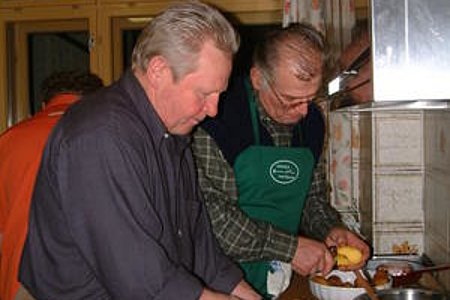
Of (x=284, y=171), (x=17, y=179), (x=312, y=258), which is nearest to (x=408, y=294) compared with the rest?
(x=312, y=258)

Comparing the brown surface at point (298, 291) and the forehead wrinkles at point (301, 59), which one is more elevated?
the forehead wrinkles at point (301, 59)

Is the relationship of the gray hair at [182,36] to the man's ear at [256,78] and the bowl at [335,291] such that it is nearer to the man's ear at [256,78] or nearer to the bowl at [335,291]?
the man's ear at [256,78]

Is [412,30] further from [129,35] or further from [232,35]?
[129,35]

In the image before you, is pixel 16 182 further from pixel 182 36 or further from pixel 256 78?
pixel 182 36

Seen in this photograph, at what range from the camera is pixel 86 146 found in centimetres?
102

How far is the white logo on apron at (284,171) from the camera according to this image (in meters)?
1.77

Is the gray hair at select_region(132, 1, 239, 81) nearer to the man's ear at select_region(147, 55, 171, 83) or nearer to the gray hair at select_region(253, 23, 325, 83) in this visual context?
the man's ear at select_region(147, 55, 171, 83)

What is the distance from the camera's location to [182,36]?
112 cm

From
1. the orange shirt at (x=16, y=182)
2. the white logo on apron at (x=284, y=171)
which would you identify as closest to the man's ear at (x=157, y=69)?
the white logo on apron at (x=284, y=171)

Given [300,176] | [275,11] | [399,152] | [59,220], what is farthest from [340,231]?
[275,11]

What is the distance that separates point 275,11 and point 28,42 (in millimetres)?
1354

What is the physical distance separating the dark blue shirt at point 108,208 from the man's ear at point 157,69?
0.12ft

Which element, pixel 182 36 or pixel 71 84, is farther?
pixel 71 84

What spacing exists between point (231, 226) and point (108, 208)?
656mm
